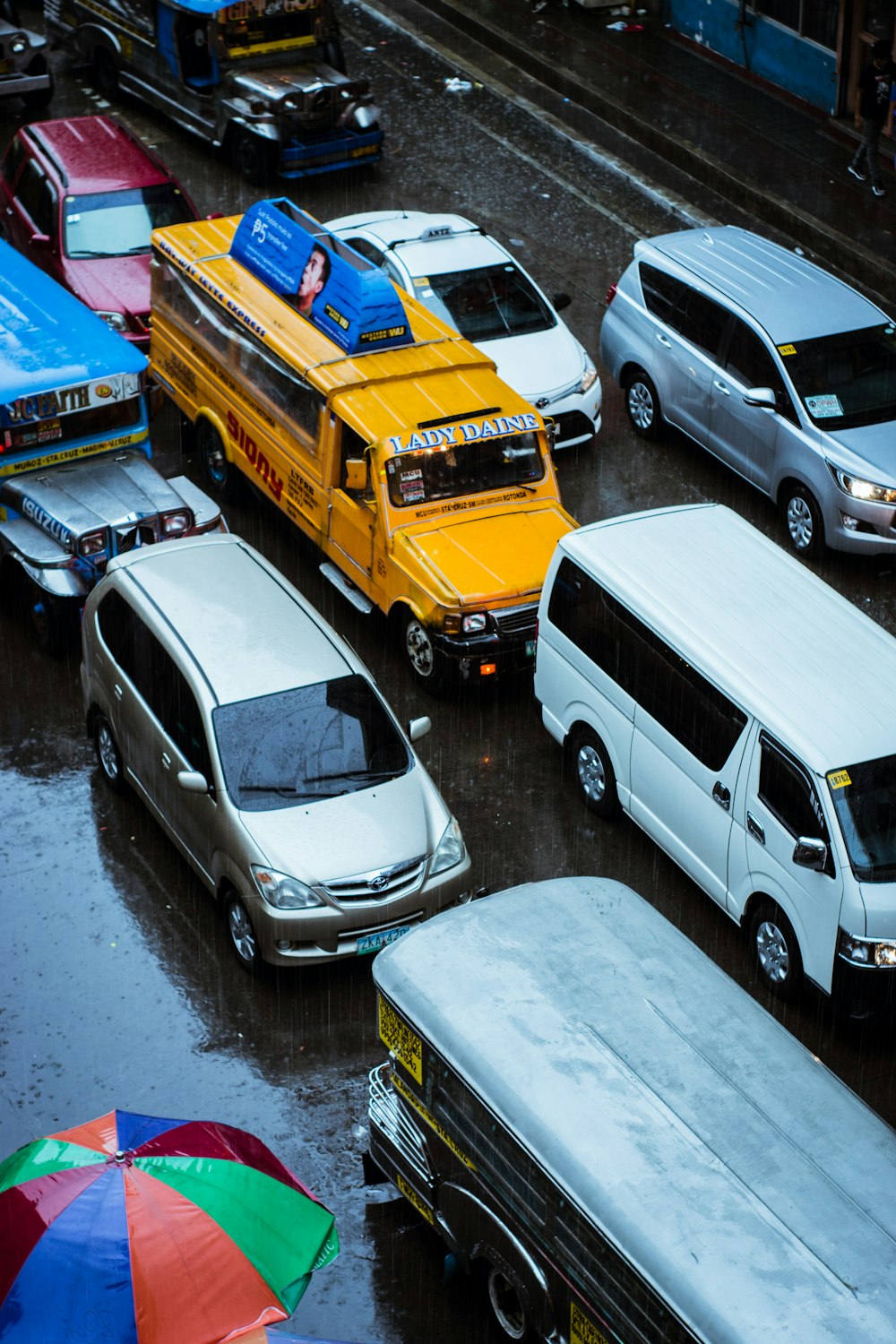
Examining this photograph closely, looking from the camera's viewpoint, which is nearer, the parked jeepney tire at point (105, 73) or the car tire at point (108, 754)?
the car tire at point (108, 754)

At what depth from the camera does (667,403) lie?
15.8 meters

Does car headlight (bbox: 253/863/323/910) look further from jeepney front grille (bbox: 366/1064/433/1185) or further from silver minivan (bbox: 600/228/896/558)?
silver minivan (bbox: 600/228/896/558)

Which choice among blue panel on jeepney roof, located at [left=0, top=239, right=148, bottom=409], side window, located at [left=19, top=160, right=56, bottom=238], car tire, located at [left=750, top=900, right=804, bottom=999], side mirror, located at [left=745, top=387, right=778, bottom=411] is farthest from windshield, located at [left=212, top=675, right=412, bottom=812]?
side window, located at [left=19, top=160, right=56, bottom=238]

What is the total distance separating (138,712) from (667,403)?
652 cm

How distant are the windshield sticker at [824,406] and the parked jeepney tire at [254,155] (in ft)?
27.6

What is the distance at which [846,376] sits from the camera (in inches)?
572

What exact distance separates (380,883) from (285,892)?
57 centimetres

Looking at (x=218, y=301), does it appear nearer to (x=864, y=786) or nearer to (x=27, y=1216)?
(x=864, y=786)

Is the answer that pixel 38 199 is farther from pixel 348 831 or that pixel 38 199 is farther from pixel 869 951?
pixel 869 951

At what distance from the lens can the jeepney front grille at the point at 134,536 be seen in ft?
43.3

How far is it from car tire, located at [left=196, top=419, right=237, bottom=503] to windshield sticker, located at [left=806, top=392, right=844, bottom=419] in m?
4.85

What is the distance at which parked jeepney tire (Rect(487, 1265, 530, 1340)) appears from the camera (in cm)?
827

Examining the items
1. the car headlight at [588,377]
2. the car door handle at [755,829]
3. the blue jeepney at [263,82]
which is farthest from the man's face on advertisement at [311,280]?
the blue jeepney at [263,82]

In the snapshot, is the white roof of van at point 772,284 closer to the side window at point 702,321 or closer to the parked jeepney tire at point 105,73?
the side window at point 702,321
